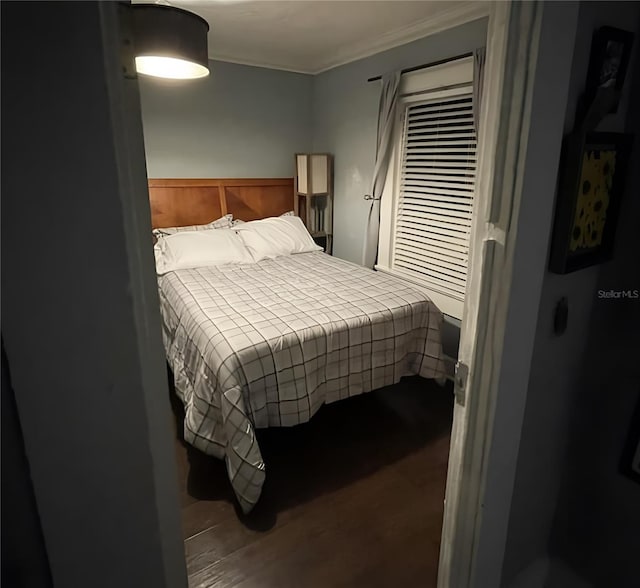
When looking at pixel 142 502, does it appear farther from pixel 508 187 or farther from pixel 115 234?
pixel 508 187

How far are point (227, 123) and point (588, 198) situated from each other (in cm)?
333

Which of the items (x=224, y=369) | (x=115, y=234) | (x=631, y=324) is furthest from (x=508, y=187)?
(x=224, y=369)

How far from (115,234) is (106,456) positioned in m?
0.28

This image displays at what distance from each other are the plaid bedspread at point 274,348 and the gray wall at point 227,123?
131 cm

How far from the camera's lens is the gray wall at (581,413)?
112 centimetres

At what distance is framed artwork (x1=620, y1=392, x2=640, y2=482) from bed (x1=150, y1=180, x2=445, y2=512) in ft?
3.88

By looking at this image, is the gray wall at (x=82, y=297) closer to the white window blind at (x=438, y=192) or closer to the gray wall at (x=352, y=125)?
the white window blind at (x=438, y=192)

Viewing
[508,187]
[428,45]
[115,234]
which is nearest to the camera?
[115,234]

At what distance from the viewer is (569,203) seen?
960 millimetres

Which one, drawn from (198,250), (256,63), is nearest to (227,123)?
(256,63)

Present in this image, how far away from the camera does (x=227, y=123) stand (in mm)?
3674

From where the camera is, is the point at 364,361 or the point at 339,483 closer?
the point at 339,483

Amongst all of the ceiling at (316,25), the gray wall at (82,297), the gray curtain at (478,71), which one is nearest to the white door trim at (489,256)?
the gray wall at (82,297)

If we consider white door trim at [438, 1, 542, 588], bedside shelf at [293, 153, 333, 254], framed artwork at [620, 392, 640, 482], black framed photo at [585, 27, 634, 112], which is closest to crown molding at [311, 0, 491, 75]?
bedside shelf at [293, 153, 333, 254]
